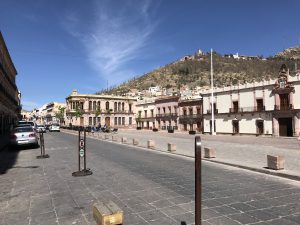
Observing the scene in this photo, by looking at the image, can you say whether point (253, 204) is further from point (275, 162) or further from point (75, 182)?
point (75, 182)

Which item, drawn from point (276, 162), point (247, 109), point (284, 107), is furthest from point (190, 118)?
point (276, 162)

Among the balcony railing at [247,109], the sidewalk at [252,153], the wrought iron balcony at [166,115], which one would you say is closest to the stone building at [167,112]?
the wrought iron balcony at [166,115]

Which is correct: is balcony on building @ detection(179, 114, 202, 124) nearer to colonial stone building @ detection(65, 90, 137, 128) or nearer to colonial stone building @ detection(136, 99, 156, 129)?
colonial stone building @ detection(136, 99, 156, 129)

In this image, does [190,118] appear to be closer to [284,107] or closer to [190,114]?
[190,114]

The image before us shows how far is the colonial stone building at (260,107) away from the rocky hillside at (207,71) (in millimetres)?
49112

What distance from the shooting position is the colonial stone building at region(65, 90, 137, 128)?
76.8 metres

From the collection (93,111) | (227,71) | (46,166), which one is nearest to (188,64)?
(227,71)

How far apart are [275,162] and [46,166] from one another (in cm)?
899

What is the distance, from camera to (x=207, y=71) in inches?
4528

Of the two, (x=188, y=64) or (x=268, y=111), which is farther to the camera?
(x=188, y=64)

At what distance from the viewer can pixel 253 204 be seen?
19.5 feet

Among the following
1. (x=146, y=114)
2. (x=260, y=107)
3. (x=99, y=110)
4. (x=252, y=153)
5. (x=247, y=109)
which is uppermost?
(x=99, y=110)

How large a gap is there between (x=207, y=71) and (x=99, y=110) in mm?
57442

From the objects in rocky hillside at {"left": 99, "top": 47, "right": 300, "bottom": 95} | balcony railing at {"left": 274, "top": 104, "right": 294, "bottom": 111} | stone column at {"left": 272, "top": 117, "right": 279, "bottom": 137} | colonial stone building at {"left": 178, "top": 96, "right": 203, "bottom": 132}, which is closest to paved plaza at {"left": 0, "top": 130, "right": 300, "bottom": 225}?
balcony railing at {"left": 274, "top": 104, "right": 294, "bottom": 111}
